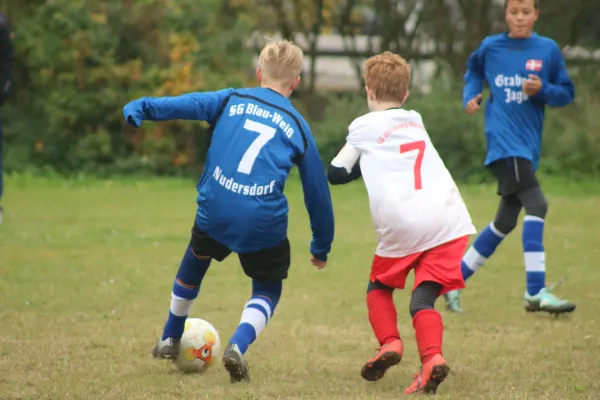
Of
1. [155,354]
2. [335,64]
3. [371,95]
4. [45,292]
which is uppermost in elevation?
[371,95]

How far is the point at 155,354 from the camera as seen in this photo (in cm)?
579

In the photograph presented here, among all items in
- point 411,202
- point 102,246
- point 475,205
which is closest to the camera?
point 411,202

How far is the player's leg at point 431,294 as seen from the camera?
5.02m

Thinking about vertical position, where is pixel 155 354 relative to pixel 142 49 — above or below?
above

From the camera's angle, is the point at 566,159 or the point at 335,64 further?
the point at 335,64

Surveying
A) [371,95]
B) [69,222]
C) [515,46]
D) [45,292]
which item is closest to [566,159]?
[69,222]

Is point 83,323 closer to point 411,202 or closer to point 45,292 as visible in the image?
point 45,292

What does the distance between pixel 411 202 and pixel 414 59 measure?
14528mm

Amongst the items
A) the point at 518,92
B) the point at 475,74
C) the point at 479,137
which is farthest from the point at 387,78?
the point at 479,137

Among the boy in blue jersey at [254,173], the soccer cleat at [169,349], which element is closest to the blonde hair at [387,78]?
the boy in blue jersey at [254,173]

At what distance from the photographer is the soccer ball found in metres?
5.61

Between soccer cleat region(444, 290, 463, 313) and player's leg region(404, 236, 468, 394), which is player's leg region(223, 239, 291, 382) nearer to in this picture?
player's leg region(404, 236, 468, 394)

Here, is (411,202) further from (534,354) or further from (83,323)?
(83,323)

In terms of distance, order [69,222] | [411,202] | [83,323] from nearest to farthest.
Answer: [411,202] < [83,323] < [69,222]
